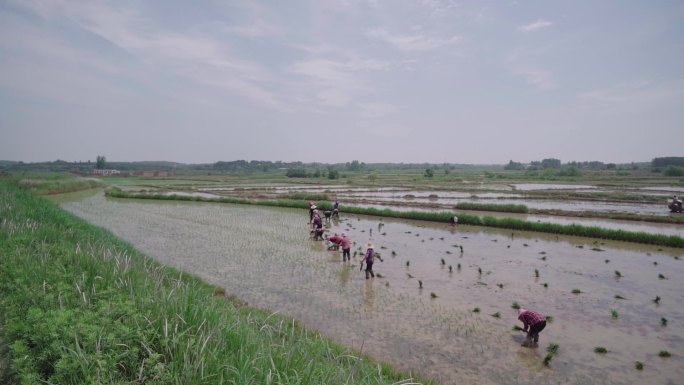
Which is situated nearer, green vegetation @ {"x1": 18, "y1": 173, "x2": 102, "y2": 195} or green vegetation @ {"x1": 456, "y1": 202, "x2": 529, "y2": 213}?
green vegetation @ {"x1": 456, "y1": 202, "x2": 529, "y2": 213}

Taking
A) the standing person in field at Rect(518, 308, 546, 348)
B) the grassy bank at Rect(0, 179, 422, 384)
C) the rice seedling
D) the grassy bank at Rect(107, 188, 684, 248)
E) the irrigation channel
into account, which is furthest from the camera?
the rice seedling

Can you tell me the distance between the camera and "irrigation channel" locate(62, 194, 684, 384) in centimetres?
702

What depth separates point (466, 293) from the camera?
1059 centimetres

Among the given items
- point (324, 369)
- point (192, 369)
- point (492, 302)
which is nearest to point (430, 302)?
point (492, 302)

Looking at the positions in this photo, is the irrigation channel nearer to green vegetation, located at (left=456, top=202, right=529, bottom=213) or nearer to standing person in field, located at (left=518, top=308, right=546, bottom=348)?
standing person in field, located at (left=518, top=308, right=546, bottom=348)

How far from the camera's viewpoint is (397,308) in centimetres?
944

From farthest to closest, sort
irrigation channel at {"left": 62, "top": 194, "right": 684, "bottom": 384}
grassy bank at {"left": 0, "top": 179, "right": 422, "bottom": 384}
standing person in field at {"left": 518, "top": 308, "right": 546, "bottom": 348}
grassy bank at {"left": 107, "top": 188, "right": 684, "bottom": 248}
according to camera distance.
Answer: grassy bank at {"left": 107, "top": 188, "right": 684, "bottom": 248} < standing person in field at {"left": 518, "top": 308, "right": 546, "bottom": 348} < irrigation channel at {"left": 62, "top": 194, "right": 684, "bottom": 384} < grassy bank at {"left": 0, "top": 179, "right": 422, "bottom": 384}

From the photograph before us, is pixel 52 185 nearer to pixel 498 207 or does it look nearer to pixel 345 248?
pixel 345 248

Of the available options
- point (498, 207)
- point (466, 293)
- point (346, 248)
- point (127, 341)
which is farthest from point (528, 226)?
point (127, 341)

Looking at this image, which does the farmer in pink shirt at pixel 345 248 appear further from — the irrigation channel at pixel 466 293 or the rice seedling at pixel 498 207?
the rice seedling at pixel 498 207

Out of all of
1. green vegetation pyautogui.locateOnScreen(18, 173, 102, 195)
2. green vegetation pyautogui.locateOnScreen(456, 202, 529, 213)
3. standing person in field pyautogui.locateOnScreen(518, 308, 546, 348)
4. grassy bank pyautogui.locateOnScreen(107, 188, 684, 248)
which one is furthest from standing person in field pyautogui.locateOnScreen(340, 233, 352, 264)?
green vegetation pyautogui.locateOnScreen(18, 173, 102, 195)

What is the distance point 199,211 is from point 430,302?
72.2 feet

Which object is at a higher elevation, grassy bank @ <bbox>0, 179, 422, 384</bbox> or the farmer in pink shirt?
grassy bank @ <bbox>0, 179, 422, 384</bbox>

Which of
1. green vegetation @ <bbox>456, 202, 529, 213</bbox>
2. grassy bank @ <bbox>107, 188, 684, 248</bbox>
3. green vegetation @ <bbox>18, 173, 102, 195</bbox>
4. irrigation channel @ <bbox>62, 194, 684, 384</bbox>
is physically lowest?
irrigation channel @ <bbox>62, 194, 684, 384</bbox>
